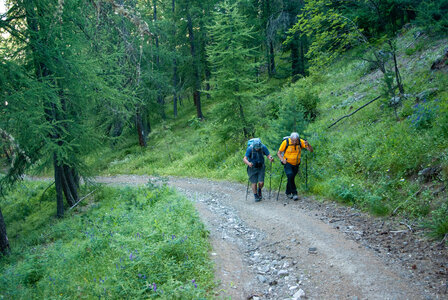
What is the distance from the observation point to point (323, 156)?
1189cm

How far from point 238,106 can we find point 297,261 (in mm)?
12678

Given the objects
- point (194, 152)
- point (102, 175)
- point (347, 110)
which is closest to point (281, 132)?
point (347, 110)

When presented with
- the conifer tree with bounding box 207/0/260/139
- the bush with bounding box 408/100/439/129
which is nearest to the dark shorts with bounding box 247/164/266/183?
the bush with bounding box 408/100/439/129

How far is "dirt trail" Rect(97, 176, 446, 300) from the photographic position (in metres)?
4.57

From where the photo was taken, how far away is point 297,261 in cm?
573

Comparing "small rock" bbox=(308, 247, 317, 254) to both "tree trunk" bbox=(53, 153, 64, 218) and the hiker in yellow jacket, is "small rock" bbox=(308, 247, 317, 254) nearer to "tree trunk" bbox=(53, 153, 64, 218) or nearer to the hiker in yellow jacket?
the hiker in yellow jacket

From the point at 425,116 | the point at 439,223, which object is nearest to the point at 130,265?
the point at 439,223

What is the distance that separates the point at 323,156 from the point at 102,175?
18.1 metres

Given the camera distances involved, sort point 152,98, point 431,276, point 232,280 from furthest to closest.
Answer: point 152,98 < point 232,280 < point 431,276

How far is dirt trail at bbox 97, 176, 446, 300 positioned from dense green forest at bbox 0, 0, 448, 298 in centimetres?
91

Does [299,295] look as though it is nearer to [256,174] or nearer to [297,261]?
[297,261]

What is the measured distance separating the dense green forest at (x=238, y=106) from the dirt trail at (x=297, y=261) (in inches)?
35.9

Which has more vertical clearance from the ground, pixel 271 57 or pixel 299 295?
pixel 271 57

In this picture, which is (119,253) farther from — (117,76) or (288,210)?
(117,76)
